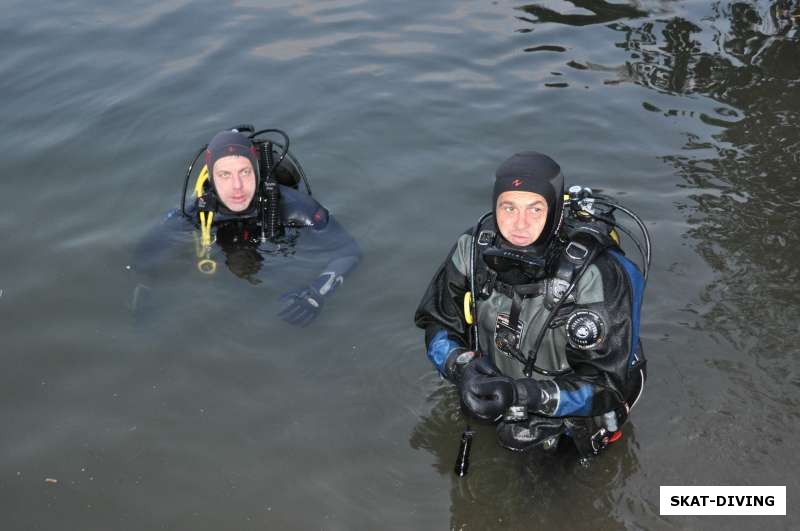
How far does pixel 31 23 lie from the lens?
1053 cm

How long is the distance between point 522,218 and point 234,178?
2.64 metres

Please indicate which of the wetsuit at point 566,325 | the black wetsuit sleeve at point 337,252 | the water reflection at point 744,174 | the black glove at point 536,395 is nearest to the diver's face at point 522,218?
the wetsuit at point 566,325

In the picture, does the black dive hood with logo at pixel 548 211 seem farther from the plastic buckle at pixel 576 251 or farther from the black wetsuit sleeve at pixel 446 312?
the black wetsuit sleeve at pixel 446 312

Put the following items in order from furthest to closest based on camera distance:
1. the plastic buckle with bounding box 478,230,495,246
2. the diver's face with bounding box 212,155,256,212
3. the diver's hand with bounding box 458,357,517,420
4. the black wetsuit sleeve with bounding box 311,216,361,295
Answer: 1. the black wetsuit sleeve with bounding box 311,216,361,295
2. the diver's face with bounding box 212,155,256,212
3. the plastic buckle with bounding box 478,230,495,246
4. the diver's hand with bounding box 458,357,517,420

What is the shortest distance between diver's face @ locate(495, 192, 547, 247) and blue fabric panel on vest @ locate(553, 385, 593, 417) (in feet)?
2.41

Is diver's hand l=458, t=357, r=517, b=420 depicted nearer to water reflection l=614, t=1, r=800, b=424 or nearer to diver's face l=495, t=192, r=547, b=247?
diver's face l=495, t=192, r=547, b=247

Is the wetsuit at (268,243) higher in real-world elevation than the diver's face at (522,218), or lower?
lower

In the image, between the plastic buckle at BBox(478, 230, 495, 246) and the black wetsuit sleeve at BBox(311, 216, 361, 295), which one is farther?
the black wetsuit sleeve at BBox(311, 216, 361, 295)

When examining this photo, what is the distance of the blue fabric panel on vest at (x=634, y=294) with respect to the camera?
172 inches

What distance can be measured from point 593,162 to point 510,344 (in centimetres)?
376

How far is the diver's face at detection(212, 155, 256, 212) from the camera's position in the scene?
6.35 meters

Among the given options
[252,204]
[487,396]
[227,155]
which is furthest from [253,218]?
[487,396]

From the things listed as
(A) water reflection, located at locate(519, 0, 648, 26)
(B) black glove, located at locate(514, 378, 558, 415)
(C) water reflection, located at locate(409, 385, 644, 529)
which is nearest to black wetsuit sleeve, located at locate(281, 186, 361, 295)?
(C) water reflection, located at locate(409, 385, 644, 529)

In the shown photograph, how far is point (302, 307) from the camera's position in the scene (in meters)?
6.22
